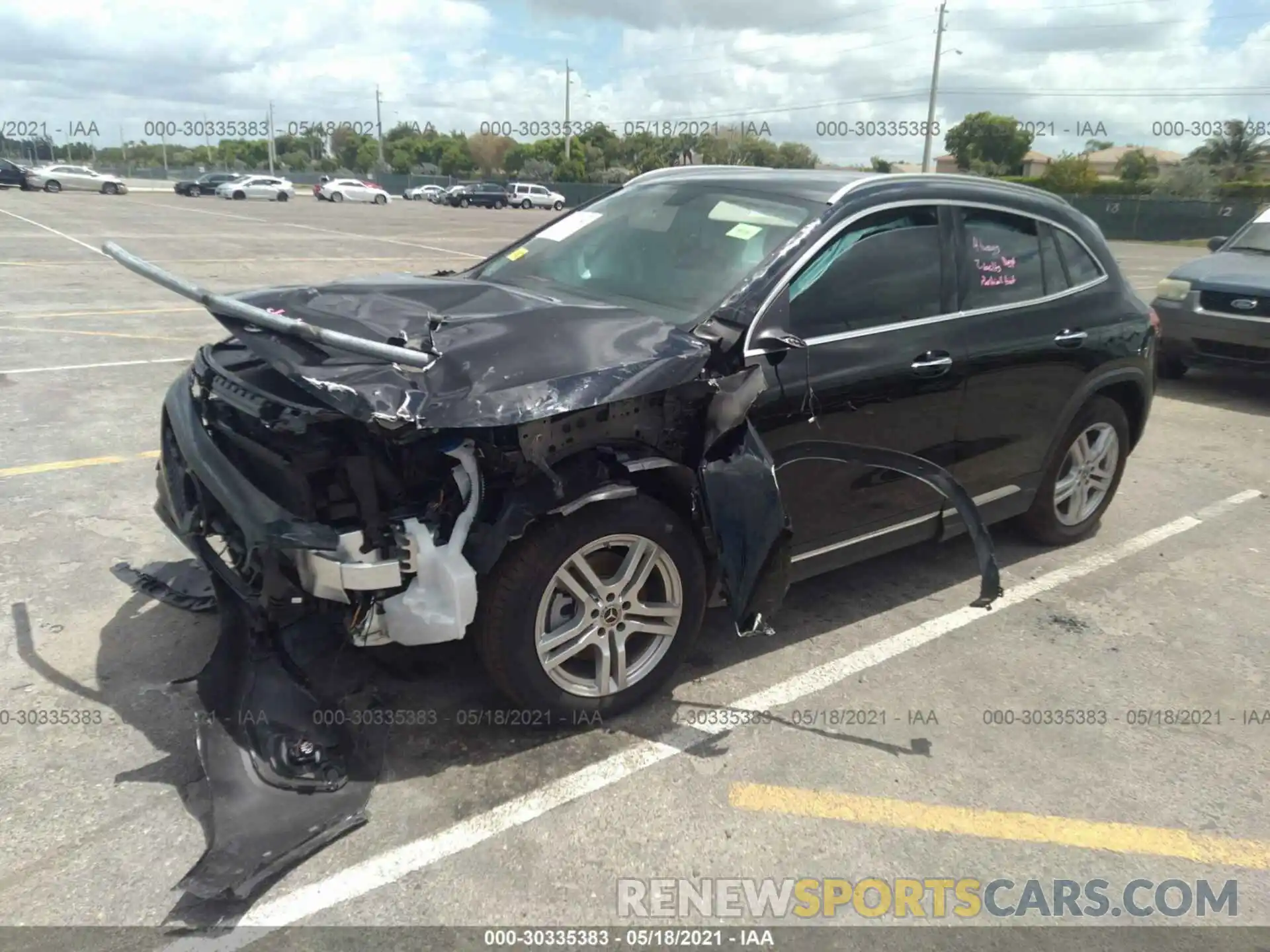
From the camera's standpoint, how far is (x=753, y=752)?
321 cm

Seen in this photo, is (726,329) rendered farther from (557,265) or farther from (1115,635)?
(1115,635)

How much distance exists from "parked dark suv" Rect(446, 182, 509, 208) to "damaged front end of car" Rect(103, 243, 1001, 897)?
52.8 m

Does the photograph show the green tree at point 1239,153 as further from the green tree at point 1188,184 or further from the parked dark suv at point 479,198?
the parked dark suv at point 479,198

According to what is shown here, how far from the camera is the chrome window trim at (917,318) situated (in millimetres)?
3404

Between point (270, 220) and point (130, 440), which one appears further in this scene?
point (270, 220)

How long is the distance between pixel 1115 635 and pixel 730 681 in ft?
6.09

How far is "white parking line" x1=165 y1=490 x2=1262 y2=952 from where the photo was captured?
2432 mm

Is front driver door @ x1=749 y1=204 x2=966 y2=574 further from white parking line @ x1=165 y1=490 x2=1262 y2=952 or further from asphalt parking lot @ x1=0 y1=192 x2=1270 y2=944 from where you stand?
asphalt parking lot @ x1=0 y1=192 x2=1270 y2=944

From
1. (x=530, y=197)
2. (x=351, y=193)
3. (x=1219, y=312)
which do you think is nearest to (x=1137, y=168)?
(x=530, y=197)

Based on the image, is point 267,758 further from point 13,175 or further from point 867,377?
point 13,175

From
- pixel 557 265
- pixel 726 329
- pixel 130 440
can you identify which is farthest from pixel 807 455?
pixel 130 440

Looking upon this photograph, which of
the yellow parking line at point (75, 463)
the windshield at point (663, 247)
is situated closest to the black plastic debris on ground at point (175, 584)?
the windshield at point (663, 247)

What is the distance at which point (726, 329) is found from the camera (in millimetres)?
3311

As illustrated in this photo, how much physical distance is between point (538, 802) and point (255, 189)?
5466cm
